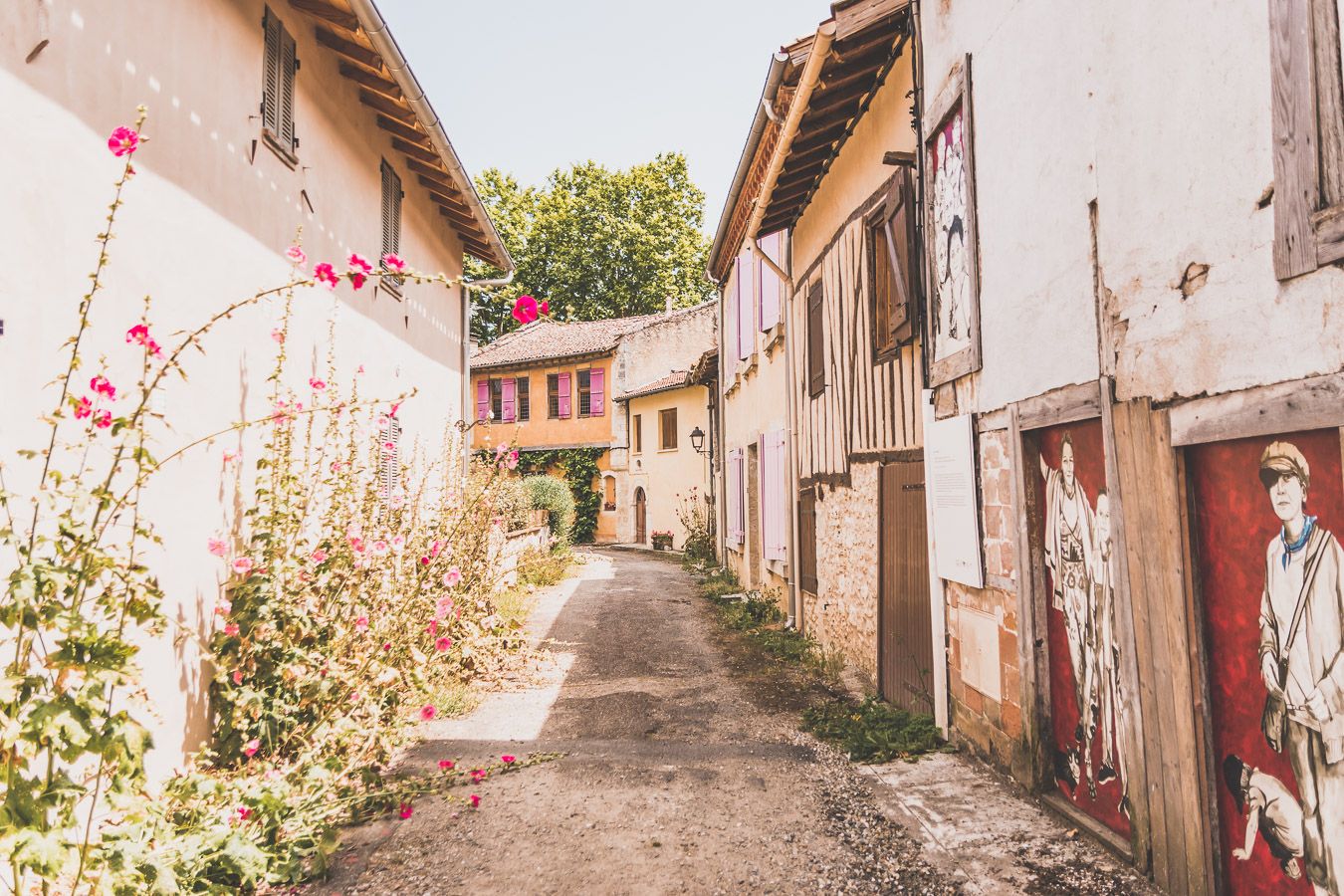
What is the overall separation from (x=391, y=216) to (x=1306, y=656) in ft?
24.1

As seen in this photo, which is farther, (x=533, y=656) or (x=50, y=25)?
(x=533, y=656)

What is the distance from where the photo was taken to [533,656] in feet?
26.2

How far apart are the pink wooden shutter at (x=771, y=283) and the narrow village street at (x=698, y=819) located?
5.32 meters

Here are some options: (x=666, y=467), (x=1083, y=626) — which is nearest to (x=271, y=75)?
(x=1083, y=626)

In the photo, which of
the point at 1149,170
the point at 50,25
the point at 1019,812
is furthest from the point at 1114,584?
the point at 50,25

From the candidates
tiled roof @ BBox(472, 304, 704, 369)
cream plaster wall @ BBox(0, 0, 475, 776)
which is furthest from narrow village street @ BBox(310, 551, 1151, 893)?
tiled roof @ BBox(472, 304, 704, 369)

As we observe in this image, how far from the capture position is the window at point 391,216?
7.67 metres

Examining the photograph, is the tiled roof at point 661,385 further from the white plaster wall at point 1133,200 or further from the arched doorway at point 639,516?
the white plaster wall at point 1133,200

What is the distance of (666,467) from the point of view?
24078mm

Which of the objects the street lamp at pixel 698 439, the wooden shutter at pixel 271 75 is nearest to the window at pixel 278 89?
the wooden shutter at pixel 271 75

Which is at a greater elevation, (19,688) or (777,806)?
(19,688)

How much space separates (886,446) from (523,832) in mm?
3738

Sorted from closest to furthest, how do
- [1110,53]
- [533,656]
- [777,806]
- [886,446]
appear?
1. [1110,53]
2. [777,806]
3. [886,446]
4. [533,656]

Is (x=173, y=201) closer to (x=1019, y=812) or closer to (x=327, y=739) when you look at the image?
(x=327, y=739)
